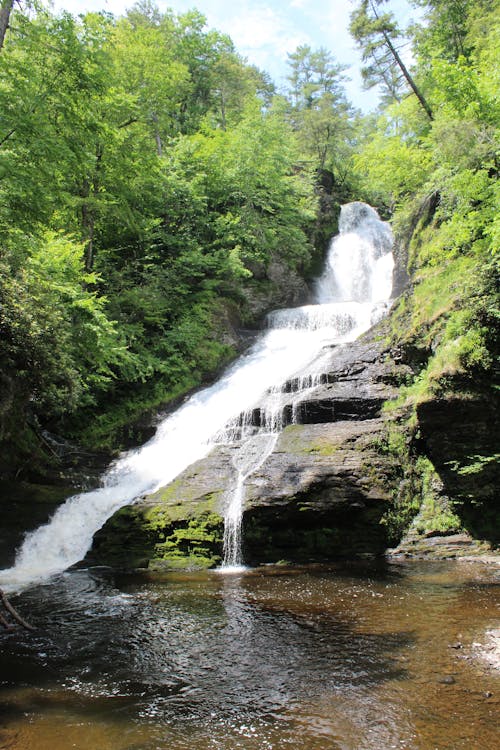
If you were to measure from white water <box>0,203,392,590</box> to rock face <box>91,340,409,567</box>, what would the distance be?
405mm

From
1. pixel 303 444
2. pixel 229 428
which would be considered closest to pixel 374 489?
pixel 303 444

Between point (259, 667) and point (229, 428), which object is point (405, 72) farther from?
point (259, 667)

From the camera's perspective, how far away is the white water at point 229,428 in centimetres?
1043

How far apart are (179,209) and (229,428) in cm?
1171

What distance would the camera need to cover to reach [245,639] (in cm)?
582

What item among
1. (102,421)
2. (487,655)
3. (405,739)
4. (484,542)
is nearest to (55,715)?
(405,739)

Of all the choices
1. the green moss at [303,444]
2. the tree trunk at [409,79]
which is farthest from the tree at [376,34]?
the green moss at [303,444]

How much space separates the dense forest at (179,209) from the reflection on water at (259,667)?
4820 mm

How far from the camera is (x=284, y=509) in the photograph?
9797mm

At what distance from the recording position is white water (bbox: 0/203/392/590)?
10.4 m

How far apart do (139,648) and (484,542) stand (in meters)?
6.91

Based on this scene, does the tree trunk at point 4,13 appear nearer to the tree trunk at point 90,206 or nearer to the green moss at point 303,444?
the tree trunk at point 90,206

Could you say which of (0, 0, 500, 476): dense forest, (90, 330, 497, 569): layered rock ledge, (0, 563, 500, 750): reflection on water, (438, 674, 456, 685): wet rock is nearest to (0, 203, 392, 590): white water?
(90, 330, 497, 569): layered rock ledge

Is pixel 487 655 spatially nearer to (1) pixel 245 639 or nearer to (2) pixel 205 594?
(1) pixel 245 639
